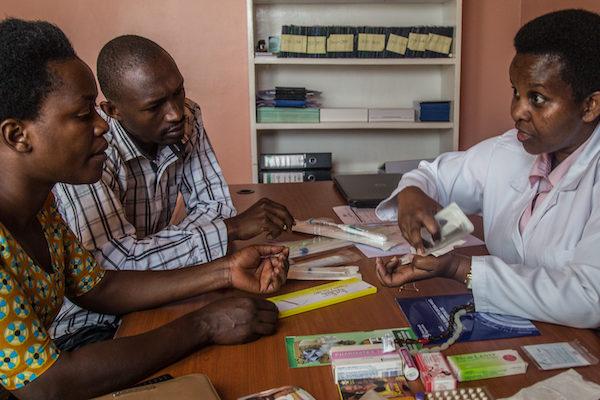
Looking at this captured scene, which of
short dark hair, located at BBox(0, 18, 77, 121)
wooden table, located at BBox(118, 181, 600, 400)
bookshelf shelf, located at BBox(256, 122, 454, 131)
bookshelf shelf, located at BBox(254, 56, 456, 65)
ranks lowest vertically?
wooden table, located at BBox(118, 181, 600, 400)

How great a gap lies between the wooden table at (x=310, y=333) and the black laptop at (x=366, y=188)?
0.59 meters

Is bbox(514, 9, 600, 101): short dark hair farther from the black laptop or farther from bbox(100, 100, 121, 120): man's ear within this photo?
bbox(100, 100, 121, 120): man's ear

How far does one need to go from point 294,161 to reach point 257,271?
1834mm

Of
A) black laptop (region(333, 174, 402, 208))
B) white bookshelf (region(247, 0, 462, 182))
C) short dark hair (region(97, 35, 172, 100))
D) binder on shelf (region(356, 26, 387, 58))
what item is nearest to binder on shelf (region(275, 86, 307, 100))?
white bookshelf (region(247, 0, 462, 182))

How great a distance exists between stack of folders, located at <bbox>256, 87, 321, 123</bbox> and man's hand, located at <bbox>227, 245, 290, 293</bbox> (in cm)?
192

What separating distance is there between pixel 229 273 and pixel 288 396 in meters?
0.53

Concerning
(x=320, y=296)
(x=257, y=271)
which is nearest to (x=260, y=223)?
(x=257, y=271)

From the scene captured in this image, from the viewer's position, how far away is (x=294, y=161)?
321cm

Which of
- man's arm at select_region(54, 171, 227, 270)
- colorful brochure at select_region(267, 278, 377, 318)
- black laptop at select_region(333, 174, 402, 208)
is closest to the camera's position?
colorful brochure at select_region(267, 278, 377, 318)

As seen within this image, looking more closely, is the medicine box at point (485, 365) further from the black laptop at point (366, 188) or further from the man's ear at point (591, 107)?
the black laptop at point (366, 188)

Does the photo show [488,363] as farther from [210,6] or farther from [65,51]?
[210,6]

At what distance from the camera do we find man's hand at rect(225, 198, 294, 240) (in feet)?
5.83

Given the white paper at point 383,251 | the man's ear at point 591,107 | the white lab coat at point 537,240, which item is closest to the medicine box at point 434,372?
the white lab coat at point 537,240

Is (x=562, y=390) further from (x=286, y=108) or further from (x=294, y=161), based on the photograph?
(x=286, y=108)
